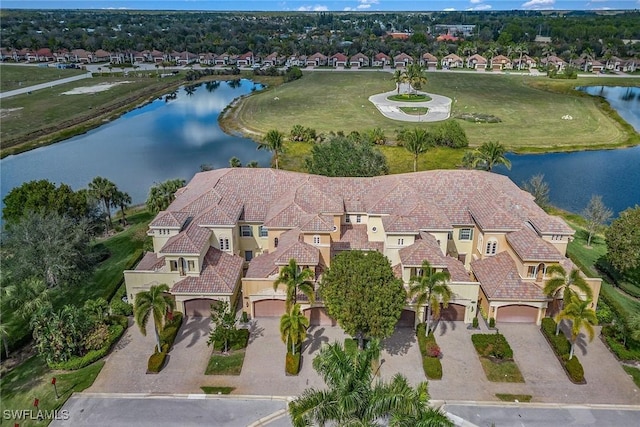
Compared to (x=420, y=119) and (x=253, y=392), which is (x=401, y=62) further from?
(x=253, y=392)

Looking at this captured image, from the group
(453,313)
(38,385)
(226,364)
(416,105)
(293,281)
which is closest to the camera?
(38,385)

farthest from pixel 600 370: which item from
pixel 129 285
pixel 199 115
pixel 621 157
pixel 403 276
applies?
pixel 199 115

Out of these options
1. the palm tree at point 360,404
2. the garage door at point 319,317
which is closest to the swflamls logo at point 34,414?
the palm tree at point 360,404

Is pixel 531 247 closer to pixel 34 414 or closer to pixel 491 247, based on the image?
pixel 491 247

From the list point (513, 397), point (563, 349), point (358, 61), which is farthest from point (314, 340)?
point (358, 61)

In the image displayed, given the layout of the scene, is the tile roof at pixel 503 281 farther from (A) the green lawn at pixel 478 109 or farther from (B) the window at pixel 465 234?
(A) the green lawn at pixel 478 109

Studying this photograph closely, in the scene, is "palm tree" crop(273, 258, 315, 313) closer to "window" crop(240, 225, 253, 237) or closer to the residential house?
the residential house
